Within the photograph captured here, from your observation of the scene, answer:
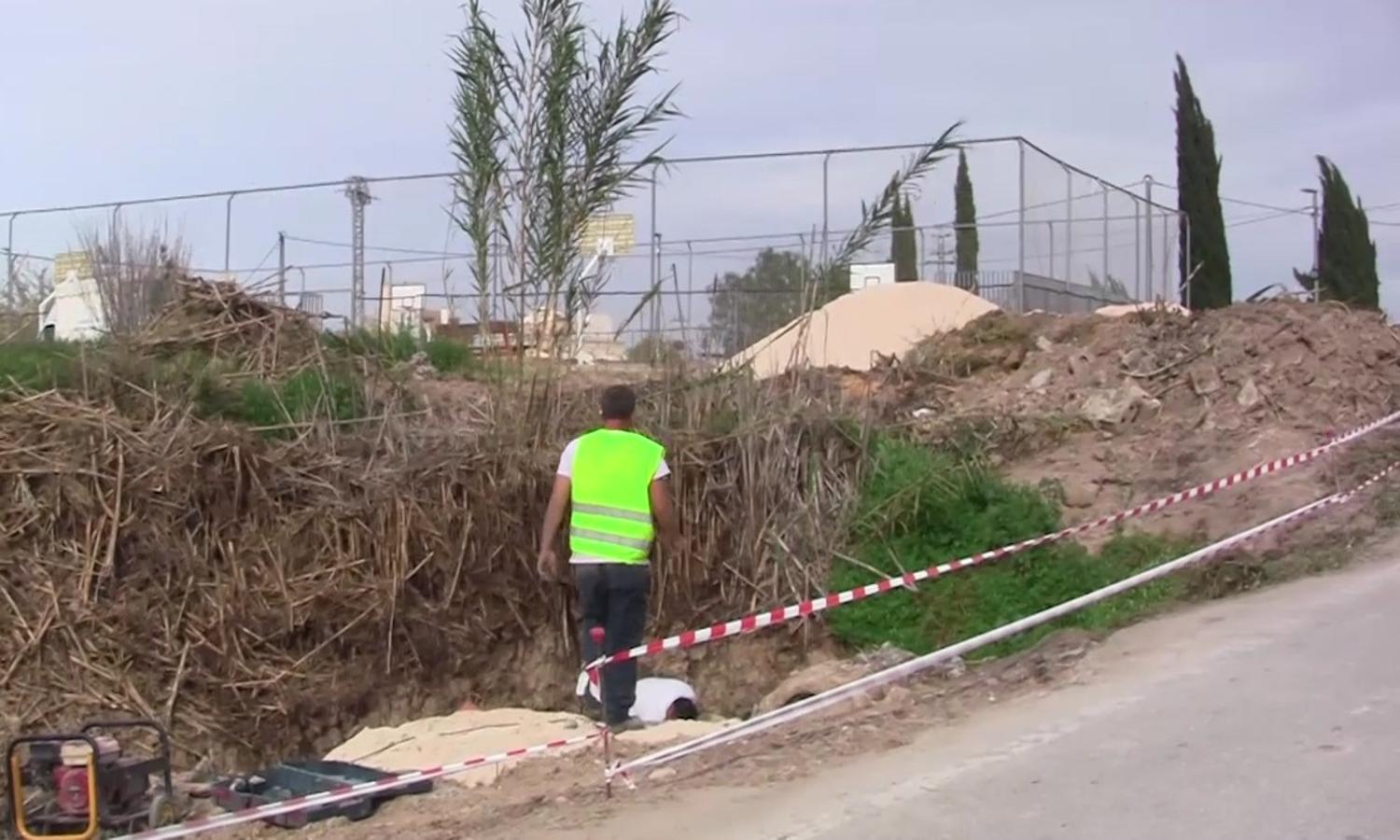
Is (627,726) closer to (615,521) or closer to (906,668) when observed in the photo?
(615,521)

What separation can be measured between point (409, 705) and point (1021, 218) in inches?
478

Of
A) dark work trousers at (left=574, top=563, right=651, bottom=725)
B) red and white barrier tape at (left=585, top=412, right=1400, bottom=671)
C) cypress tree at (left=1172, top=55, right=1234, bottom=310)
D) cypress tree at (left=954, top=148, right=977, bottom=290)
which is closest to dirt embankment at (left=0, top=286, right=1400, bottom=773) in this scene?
red and white barrier tape at (left=585, top=412, right=1400, bottom=671)

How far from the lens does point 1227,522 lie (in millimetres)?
10328

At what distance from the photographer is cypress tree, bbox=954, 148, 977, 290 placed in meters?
20.4

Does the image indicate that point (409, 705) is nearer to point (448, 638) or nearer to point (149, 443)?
point (448, 638)

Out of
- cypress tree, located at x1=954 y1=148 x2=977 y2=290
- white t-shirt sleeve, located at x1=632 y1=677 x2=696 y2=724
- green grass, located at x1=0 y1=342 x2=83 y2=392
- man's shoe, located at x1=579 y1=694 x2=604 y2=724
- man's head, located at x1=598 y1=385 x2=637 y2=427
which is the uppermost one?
cypress tree, located at x1=954 y1=148 x2=977 y2=290

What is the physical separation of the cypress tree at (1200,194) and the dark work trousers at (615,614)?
25.5m

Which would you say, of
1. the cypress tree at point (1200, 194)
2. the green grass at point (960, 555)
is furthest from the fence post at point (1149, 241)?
the green grass at point (960, 555)

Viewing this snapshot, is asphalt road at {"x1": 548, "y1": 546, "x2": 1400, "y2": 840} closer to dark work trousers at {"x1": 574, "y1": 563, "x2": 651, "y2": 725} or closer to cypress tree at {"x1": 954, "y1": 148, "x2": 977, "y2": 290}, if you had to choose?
dark work trousers at {"x1": 574, "y1": 563, "x2": 651, "y2": 725}

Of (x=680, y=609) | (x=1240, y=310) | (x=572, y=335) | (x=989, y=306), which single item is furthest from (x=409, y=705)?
(x=989, y=306)

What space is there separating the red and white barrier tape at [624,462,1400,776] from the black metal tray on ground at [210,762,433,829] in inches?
47.2

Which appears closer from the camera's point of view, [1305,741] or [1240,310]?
[1305,741]

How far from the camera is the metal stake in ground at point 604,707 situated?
632 centimetres

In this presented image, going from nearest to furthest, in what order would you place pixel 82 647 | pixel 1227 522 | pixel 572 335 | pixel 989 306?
pixel 82 647 < pixel 1227 522 < pixel 572 335 < pixel 989 306
